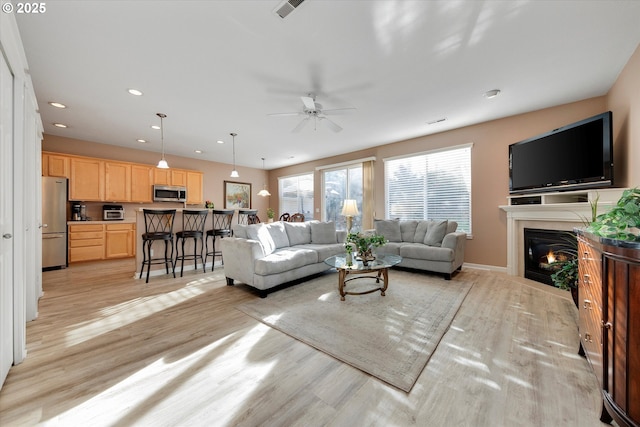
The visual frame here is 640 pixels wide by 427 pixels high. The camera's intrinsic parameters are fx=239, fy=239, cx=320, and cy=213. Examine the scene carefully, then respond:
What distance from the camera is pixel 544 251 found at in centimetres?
358

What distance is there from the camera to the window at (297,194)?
300 inches

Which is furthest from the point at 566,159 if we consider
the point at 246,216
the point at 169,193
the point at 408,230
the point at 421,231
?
the point at 169,193

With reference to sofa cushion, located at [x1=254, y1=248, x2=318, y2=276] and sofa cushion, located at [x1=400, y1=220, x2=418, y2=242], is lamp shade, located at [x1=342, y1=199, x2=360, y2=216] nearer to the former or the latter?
sofa cushion, located at [x1=400, y1=220, x2=418, y2=242]

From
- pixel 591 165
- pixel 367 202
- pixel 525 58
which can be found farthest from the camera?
pixel 367 202

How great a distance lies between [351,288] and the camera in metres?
3.32

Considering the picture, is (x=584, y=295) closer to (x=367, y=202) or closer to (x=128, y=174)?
(x=367, y=202)

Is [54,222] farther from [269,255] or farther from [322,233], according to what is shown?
[322,233]

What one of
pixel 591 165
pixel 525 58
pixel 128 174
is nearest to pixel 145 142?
pixel 128 174

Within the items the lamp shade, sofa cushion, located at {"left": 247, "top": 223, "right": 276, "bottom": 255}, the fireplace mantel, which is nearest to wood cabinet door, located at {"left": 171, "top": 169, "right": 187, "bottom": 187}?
sofa cushion, located at {"left": 247, "top": 223, "right": 276, "bottom": 255}

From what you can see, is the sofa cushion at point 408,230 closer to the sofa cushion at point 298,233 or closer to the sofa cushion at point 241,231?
the sofa cushion at point 298,233

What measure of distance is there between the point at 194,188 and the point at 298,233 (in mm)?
4082

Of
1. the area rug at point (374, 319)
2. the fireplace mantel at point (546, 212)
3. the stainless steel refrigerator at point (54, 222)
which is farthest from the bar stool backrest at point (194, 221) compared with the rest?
the fireplace mantel at point (546, 212)

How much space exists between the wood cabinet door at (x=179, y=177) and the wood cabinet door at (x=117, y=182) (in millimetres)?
933

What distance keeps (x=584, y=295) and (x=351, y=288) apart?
2.23 meters
